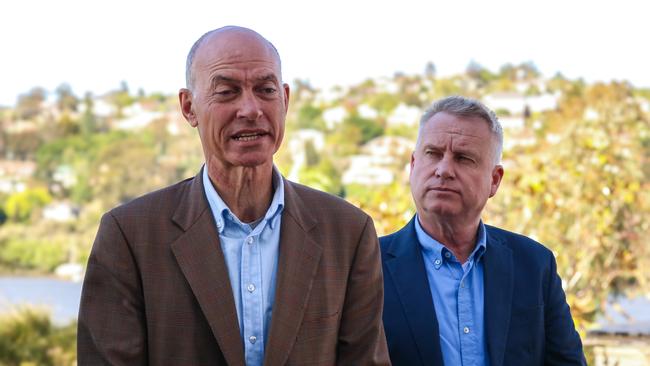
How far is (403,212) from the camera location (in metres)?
6.08

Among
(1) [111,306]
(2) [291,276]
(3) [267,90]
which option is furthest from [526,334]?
(1) [111,306]

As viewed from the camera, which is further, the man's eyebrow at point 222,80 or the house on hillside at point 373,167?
the house on hillside at point 373,167

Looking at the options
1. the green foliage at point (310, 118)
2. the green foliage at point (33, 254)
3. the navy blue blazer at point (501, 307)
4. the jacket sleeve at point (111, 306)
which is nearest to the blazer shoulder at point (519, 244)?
the navy blue blazer at point (501, 307)

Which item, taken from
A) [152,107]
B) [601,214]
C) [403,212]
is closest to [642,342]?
[601,214]

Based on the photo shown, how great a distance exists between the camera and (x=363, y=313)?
7.39ft

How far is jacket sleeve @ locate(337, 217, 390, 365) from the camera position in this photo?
87.3 inches

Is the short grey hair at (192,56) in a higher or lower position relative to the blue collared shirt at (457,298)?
higher

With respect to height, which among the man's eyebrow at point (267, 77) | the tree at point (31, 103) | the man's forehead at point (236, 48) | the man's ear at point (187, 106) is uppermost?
the tree at point (31, 103)

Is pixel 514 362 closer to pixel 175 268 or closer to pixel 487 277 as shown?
pixel 487 277

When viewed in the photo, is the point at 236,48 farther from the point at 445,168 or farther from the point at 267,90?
the point at 445,168

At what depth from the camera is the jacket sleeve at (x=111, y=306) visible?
2086mm

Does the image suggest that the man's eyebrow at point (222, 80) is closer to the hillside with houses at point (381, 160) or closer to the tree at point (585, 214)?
the hillside with houses at point (381, 160)

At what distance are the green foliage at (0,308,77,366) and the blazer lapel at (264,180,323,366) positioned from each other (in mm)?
6056

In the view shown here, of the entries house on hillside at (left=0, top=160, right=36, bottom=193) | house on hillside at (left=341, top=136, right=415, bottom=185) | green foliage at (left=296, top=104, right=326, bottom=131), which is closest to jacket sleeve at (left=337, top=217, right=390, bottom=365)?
house on hillside at (left=341, top=136, right=415, bottom=185)
